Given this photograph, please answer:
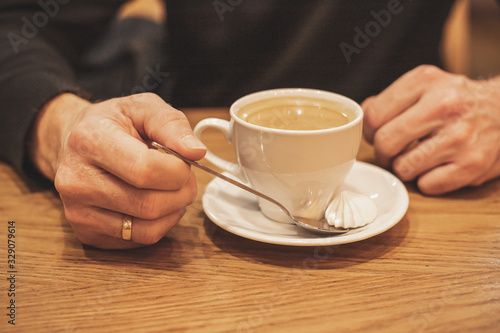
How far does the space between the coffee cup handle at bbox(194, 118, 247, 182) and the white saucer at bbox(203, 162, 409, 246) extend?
0.06 meters

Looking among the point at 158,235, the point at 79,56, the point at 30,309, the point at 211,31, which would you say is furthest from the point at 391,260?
the point at 79,56

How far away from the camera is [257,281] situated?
2.34 ft

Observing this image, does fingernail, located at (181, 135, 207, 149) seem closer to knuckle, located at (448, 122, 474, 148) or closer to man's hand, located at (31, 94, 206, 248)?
man's hand, located at (31, 94, 206, 248)

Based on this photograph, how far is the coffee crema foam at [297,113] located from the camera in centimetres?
86

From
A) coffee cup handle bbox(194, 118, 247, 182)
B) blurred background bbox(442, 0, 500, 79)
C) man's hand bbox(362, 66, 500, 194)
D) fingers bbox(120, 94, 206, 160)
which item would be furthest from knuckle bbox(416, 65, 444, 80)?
blurred background bbox(442, 0, 500, 79)

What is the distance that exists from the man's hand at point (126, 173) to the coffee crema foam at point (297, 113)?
17cm

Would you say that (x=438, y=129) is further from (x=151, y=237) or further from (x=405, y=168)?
(x=151, y=237)

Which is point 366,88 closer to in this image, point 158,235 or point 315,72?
point 315,72

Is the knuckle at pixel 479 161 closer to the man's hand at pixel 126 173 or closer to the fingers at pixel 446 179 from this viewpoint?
the fingers at pixel 446 179

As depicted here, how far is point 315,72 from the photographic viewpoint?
1.60 meters

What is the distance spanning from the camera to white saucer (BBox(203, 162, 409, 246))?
75 cm

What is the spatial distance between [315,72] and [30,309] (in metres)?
1.22

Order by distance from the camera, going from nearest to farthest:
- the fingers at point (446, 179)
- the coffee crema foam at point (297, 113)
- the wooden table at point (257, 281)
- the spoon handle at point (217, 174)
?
the wooden table at point (257, 281), the spoon handle at point (217, 174), the coffee crema foam at point (297, 113), the fingers at point (446, 179)

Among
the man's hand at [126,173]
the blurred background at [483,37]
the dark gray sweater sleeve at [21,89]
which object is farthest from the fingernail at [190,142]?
the blurred background at [483,37]
